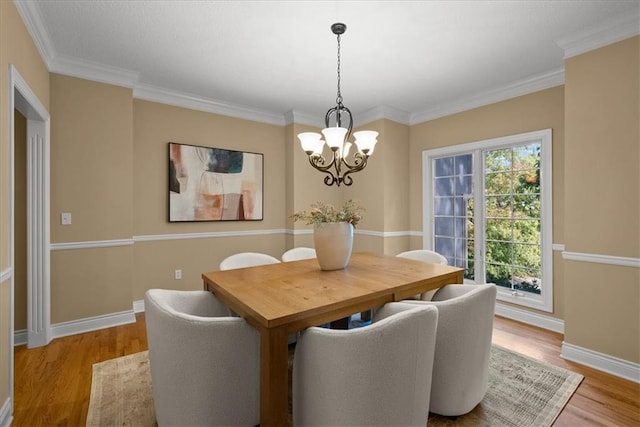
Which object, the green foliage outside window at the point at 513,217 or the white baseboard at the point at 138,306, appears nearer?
the green foliage outside window at the point at 513,217

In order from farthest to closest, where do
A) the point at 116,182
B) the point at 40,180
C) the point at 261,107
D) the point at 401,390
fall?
the point at 261,107 → the point at 116,182 → the point at 40,180 → the point at 401,390

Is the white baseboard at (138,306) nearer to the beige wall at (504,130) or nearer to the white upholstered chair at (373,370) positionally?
the white upholstered chair at (373,370)

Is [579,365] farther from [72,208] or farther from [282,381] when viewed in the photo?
[72,208]

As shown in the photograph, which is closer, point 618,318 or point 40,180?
point 618,318

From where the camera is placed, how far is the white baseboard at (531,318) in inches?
122

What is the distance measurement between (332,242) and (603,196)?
6.92 ft

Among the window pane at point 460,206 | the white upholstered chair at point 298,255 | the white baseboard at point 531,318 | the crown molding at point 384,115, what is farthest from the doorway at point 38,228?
the white baseboard at point 531,318

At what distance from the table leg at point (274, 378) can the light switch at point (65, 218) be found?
8.75 ft

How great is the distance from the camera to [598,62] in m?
2.39

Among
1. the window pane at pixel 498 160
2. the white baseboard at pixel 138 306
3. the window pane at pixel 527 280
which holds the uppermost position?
the window pane at pixel 498 160

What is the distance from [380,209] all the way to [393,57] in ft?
6.63

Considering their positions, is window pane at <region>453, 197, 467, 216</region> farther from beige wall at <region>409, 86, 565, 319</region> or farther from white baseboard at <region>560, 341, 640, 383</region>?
white baseboard at <region>560, 341, 640, 383</region>

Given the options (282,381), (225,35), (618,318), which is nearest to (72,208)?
(225,35)

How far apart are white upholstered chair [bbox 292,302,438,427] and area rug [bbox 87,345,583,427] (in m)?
0.68
